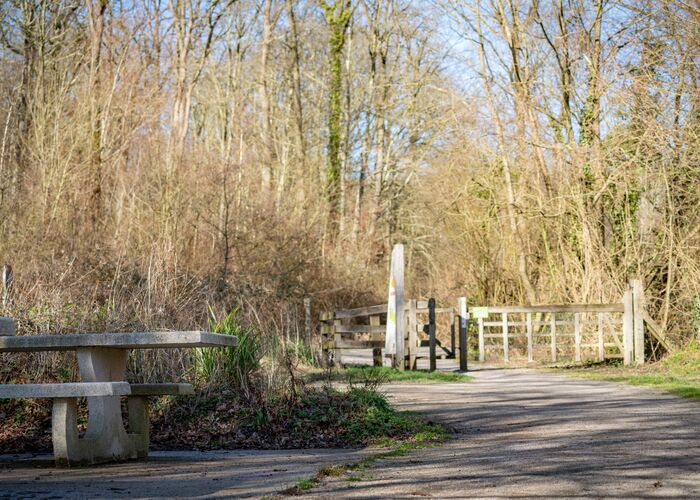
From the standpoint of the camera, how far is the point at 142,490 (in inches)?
233

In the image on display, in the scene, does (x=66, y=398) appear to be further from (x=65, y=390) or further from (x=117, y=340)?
(x=117, y=340)

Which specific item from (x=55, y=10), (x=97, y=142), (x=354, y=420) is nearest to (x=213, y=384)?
(x=354, y=420)

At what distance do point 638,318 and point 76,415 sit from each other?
14.9 m

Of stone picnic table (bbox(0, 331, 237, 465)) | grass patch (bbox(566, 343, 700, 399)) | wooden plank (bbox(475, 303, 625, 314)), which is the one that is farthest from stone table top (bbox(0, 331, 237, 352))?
wooden plank (bbox(475, 303, 625, 314))

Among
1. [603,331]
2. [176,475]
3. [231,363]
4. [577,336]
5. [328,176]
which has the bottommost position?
[176,475]

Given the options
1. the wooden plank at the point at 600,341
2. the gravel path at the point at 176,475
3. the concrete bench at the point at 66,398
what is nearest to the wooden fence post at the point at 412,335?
the wooden plank at the point at 600,341

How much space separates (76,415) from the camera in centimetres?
713

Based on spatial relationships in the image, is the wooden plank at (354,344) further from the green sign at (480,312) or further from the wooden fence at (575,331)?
the green sign at (480,312)

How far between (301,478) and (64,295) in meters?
5.79

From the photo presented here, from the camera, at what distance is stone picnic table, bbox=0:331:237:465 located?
6.79m

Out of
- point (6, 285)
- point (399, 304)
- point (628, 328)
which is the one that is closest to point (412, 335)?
point (399, 304)

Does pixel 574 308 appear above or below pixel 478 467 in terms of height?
above

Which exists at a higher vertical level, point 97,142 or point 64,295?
point 97,142

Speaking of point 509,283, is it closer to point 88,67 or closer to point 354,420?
point 88,67
